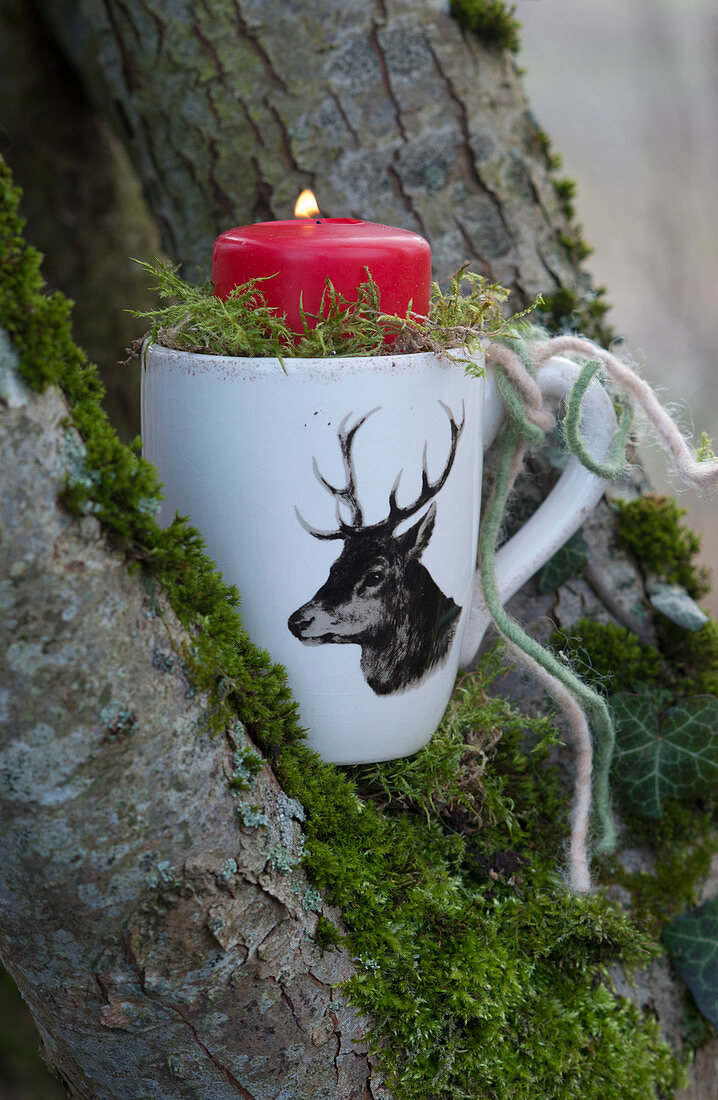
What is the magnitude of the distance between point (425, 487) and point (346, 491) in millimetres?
96

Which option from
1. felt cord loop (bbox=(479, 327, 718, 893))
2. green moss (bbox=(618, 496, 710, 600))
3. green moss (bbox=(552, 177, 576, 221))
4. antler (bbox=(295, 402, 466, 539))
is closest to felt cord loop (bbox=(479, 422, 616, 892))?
felt cord loop (bbox=(479, 327, 718, 893))

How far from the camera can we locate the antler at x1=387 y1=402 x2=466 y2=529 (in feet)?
2.90

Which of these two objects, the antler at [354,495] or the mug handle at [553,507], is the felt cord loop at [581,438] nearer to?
the mug handle at [553,507]

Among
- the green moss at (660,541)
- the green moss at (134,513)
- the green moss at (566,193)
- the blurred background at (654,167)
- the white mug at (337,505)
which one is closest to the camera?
the green moss at (134,513)

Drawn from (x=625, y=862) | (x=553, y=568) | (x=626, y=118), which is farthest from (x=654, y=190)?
(x=625, y=862)

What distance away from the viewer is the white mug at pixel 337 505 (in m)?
0.84

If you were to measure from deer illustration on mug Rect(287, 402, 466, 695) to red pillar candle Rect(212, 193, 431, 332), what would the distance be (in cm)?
13

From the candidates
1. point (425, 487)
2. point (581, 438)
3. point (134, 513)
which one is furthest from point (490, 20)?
point (134, 513)

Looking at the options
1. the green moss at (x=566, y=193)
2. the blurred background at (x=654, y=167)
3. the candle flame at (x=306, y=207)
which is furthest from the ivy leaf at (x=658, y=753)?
the blurred background at (x=654, y=167)

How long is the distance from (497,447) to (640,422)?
0.19 meters

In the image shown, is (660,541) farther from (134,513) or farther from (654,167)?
(654,167)

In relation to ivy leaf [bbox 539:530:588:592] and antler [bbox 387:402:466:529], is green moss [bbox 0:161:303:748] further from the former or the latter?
ivy leaf [bbox 539:530:588:592]

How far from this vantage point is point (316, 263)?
85 cm

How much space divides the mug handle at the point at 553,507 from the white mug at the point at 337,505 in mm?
141
